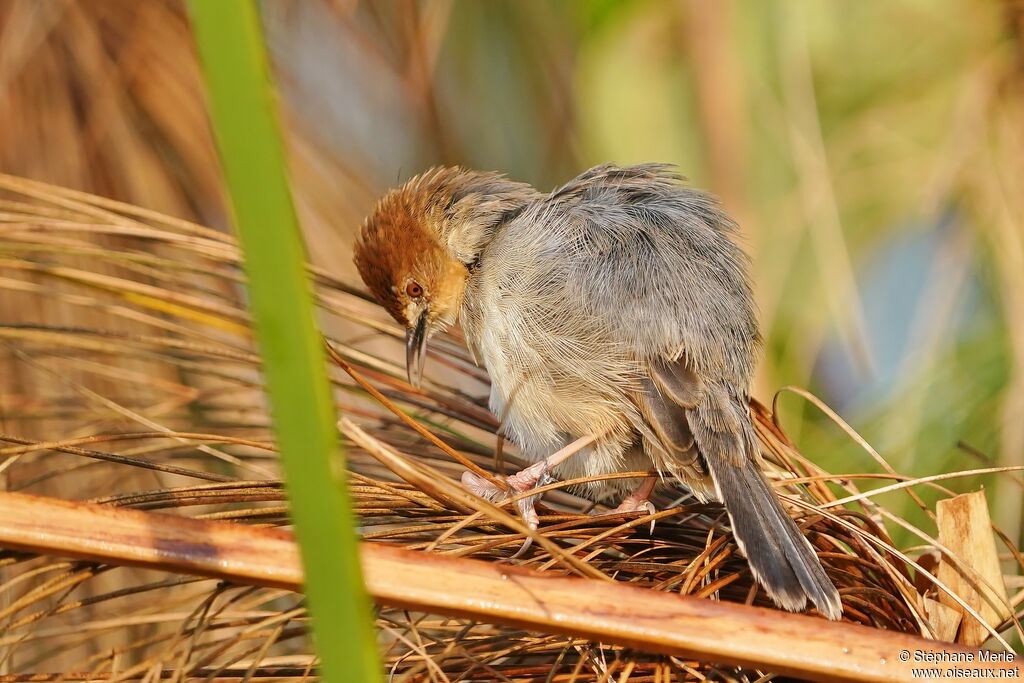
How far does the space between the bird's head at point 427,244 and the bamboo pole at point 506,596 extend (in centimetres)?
137

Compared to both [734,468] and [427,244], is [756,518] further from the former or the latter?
[427,244]

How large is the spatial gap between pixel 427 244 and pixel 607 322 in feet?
2.09

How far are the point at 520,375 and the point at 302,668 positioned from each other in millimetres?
1028

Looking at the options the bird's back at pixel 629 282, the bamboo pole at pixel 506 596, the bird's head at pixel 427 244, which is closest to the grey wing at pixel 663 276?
the bird's back at pixel 629 282

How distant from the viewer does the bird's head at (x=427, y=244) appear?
2697 millimetres

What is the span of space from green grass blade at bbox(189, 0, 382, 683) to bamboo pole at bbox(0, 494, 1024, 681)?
57 centimetres

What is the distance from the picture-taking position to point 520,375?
95.0 inches

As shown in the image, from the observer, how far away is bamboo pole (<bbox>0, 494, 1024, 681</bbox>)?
49.2 inches

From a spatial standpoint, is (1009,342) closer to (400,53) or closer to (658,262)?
(658,262)

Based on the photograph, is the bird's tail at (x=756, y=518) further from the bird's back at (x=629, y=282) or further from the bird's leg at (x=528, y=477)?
the bird's leg at (x=528, y=477)

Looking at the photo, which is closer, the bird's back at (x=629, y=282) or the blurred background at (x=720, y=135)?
the bird's back at (x=629, y=282)

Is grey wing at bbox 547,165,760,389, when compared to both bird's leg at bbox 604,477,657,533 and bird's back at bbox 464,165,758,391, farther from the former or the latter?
bird's leg at bbox 604,477,657,533

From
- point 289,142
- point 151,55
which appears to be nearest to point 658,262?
point 289,142

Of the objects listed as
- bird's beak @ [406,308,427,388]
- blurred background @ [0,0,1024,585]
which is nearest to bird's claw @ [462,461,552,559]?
bird's beak @ [406,308,427,388]
